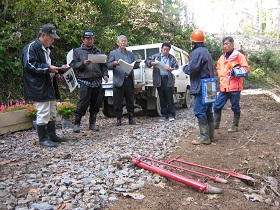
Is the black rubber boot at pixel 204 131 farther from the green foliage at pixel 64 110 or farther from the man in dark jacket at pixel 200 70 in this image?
the green foliage at pixel 64 110

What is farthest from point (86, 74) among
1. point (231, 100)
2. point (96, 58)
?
point (231, 100)

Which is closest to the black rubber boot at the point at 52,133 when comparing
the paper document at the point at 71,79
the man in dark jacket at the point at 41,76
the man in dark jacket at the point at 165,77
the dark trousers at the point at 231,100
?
the man in dark jacket at the point at 41,76

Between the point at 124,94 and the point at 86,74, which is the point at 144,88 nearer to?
the point at 124,94

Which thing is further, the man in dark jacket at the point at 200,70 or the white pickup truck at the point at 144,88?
the white pickup truck at the point at 144,88

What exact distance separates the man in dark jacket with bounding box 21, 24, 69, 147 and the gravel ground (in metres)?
0.46

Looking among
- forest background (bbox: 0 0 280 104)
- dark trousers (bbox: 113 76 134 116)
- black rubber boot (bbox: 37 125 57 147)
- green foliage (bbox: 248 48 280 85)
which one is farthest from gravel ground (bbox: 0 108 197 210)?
green foliage (bbox: 248 48 280 85)

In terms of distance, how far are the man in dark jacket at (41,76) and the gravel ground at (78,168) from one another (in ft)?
1.52

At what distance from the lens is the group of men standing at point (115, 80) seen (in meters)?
4.20

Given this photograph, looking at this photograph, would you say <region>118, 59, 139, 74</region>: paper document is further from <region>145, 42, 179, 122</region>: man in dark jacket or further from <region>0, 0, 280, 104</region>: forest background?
<region>0, 0, 280, 104</region>: forest background

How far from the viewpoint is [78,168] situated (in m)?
3.27

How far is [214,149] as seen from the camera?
4316 mm

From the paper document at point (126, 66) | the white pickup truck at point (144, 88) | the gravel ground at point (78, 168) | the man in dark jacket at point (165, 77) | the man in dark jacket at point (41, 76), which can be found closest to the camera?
the gravel ground at point (78, 168)

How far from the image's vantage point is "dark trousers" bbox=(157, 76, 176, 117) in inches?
265

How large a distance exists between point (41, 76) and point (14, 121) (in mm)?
2279
